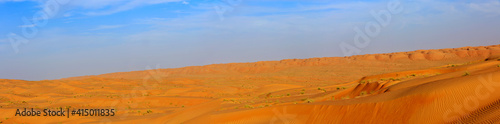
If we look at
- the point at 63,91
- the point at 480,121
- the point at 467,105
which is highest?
the point at 63,91

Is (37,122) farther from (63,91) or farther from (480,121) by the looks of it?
(63,91)

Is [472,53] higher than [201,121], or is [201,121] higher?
[472,53]

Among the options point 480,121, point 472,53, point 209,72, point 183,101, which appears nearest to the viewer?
point 480,121

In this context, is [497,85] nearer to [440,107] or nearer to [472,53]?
[440,107]

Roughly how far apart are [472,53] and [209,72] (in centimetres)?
5831

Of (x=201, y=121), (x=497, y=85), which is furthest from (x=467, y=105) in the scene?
(x=201, y=121)

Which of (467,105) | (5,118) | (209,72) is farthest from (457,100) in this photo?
(209,72)

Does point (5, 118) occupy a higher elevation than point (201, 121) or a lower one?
higher

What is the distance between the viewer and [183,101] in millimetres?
28078

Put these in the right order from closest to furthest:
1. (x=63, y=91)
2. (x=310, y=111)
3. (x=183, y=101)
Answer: (x=310, y=111) → (x=183, y=101) → (x=63, y=91)

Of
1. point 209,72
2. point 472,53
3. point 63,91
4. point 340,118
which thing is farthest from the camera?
point 209,72

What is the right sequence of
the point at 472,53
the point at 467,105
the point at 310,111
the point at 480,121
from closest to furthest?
the point at 480,121 → the point at 467,105 → the point at 310,111 → the point at 472,53

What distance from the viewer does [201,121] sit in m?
12.1

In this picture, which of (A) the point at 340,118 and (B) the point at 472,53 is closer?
(A) the point at 340,118
